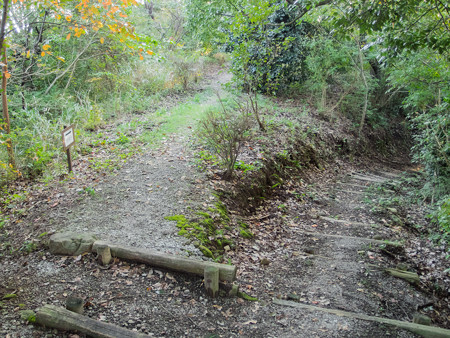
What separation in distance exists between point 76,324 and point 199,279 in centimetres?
153

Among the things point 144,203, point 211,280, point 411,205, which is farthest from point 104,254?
point 411,205

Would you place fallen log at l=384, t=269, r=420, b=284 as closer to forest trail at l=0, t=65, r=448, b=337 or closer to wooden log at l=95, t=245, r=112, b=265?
forest trail at l=0, t=65, r=448, b=337

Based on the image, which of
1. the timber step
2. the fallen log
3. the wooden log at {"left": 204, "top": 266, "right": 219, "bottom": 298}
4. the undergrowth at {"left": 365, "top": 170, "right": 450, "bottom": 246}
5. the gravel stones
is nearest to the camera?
the wooden log at {"left": 204, "top": 266, "right": 219, "bottom": 298}

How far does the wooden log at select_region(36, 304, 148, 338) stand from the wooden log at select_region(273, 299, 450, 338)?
79.7 inches

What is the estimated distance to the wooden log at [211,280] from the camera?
3938 millimetres

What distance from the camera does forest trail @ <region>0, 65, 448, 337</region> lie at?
3648 mm

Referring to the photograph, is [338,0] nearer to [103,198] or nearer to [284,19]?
[103,198]

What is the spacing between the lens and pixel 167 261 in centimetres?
419

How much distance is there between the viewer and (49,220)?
5.23m

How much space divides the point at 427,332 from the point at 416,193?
21.6 feet

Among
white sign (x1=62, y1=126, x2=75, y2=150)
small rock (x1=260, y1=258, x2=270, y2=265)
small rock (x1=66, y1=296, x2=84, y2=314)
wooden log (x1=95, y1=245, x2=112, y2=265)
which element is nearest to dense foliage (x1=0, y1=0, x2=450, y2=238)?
white sign (x1=62, y1=126, x2=75, y2=150)

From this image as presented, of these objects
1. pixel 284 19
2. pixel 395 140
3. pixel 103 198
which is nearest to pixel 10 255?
pixel 103 198

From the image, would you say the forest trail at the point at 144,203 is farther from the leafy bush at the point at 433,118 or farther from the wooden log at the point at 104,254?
the leafy bush at the point at 433,118

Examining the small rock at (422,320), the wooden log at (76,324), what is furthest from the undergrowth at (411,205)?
the wooden log at (76,324)
